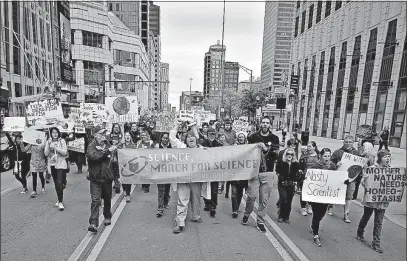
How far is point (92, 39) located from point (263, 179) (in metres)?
46.3

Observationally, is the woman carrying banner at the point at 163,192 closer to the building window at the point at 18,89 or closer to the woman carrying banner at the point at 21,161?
the woman carrying banner at the point at 21,161

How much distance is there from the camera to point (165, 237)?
14.4ft

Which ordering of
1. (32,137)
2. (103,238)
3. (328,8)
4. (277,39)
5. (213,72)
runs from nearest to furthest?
1. (103,238)
2. (32,137)
3. (328,8)
4. (277,39)
5. (213,72)

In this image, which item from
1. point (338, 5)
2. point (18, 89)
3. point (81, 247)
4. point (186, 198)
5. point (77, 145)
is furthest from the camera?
point (338, 5)

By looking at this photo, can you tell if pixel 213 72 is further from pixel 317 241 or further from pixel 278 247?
pixel 278 247

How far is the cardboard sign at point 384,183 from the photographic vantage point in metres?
4.18

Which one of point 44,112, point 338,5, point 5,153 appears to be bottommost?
point 5,153

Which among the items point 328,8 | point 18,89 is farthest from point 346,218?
point 328,8

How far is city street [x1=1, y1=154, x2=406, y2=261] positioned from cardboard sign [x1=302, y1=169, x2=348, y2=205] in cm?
78

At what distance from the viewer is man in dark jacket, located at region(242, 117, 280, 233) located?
4.83 meters

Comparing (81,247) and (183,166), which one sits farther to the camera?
(183,166)

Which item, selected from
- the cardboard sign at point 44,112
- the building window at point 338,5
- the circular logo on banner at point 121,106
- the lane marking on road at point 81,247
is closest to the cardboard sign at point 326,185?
the lane marking on road at point 81,247

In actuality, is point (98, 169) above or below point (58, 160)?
above

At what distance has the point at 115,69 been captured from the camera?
52.5 metres
